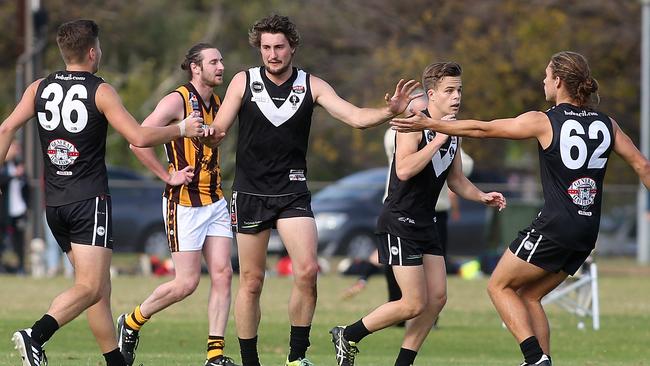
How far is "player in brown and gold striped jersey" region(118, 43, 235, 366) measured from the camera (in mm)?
9594

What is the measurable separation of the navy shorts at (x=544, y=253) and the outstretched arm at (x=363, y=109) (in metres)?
1.19

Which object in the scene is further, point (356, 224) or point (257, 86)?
point (356, 224)

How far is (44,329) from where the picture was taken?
26.7ft

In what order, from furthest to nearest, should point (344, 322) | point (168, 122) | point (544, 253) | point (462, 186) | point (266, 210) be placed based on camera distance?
1. point (344, 322)
2. point (168, 122)
3. point (462, 186)
4. point (266, 210)
5. point (544, 253)

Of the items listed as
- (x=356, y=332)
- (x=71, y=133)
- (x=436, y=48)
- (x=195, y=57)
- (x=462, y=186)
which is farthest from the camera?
(x=436, y=48)

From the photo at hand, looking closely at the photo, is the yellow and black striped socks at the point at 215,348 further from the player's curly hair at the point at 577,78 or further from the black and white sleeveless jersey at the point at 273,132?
the player's curly hair at the point at 577,78

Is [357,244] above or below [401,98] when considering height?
below

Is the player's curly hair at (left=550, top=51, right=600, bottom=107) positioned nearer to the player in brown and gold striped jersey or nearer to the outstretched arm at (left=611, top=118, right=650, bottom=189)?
the outstretched arm at (left=611, top=118, right=650, bottom=189)

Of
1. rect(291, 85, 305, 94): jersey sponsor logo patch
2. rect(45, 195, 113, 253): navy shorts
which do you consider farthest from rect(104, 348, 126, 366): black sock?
rect(291, 85, 305, 94): jersey sponsor logo patch

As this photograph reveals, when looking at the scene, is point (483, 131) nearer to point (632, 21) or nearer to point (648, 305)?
point (648, 305)

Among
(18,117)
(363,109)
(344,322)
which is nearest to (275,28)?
(363,109)

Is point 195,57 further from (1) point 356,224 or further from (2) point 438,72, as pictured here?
(1) point 356,224

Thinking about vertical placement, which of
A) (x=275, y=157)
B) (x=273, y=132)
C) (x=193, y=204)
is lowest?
(x=193, y=204)

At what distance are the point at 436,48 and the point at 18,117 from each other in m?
22.7
